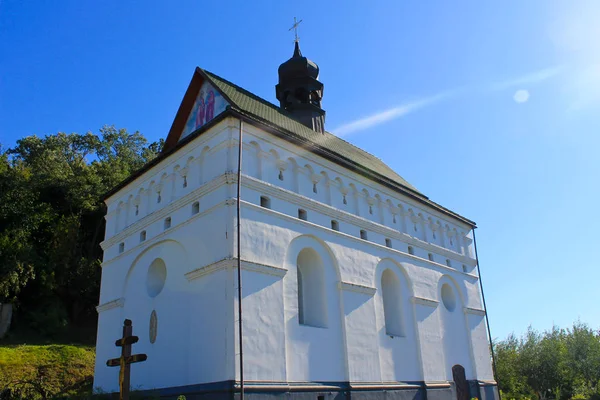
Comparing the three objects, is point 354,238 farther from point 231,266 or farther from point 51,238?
point 51,238

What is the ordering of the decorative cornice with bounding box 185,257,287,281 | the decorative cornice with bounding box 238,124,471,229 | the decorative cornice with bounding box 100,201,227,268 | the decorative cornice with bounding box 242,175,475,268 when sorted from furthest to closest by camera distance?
the decorative cornice with bounding box 238,124,471,229 → the decorative cornice with bounding box 242,175,475,268 → the decorative cornice with bounding box 100,201,227,268 → the decorative cornice with bounding box 185,257,287,281

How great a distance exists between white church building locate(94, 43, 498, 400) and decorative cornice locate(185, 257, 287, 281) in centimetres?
4

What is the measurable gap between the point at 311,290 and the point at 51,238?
23.0 meters

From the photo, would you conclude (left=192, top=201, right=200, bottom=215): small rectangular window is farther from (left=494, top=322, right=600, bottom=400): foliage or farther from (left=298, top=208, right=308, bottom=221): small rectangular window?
(left=494, top=322, right=600, bottom=400): foliage

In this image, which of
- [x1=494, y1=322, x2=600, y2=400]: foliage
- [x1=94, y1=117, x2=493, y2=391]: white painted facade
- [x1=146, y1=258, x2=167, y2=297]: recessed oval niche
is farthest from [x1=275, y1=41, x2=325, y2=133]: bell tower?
[x1=494, y1=322, x2=600, y2=400]: foliage

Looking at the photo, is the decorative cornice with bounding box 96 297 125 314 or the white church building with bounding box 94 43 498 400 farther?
the decorative cornice with bounding box 96 297 125 314

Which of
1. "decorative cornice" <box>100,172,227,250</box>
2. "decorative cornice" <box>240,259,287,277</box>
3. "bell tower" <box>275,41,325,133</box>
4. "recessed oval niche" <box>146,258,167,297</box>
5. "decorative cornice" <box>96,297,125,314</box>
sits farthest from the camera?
"bell tower" <box>275,41,325,133</box>

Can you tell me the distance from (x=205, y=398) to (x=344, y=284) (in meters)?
5.91

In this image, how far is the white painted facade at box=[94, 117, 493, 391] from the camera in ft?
45.4

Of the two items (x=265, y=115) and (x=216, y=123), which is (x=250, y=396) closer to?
(x=216, y=123)

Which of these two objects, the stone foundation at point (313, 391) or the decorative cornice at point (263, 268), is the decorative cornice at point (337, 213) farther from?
the stone foundation at point (313, 391)

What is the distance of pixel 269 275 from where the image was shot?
1447 centimetres

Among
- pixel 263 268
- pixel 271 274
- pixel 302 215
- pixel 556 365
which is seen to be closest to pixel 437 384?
pixel 302 215

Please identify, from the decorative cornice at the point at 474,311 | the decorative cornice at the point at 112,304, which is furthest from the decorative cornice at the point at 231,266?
the decorative cornice at the point at 474,311
